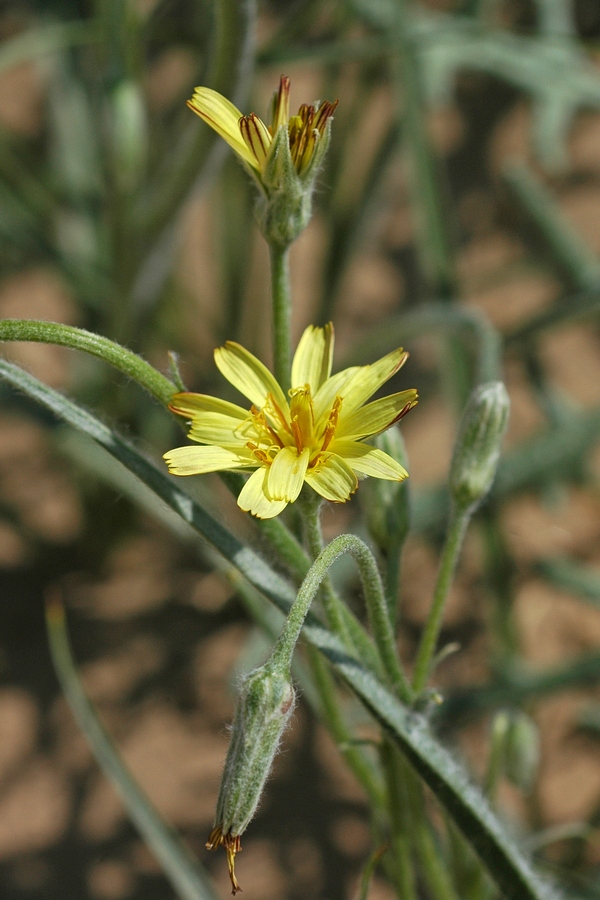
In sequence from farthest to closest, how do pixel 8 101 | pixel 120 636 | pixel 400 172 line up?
pixel 8 101, pixel 400 172, pixel 120 636

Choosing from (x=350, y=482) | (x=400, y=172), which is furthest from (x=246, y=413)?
(x=400, y=172)

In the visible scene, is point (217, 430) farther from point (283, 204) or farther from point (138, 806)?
point (138, 806)

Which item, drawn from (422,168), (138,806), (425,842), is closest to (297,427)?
(425,842)

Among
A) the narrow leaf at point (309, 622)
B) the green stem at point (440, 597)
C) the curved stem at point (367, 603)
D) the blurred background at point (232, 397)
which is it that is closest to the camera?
the curved stem at point (367, 603)

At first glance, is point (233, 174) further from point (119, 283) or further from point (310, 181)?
point (310, 181)

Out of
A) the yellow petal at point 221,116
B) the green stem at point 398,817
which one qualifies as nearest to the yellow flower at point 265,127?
the yellow petal at point 221,116

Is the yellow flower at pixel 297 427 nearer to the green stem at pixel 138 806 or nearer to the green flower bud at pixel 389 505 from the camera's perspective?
the green flower bud at pixel 389 505
